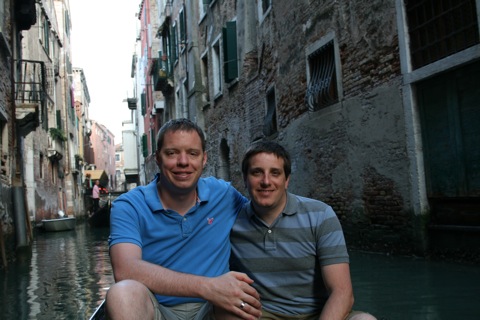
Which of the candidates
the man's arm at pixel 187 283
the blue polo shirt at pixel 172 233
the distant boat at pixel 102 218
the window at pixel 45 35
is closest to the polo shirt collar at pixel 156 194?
the blue polo shirt at pixel 172 233

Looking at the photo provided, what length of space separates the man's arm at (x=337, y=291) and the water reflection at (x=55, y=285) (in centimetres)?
275

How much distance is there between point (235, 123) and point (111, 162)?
6916 cm

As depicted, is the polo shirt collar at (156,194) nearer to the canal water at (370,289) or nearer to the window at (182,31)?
the canal water at (370,289)

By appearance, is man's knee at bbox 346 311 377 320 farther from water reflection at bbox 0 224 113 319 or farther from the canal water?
water reflection at bbox 0 224 113 319

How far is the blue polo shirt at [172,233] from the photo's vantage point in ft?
7.73

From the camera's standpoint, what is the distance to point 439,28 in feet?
21.8

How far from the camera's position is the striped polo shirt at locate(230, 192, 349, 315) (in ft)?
7.70

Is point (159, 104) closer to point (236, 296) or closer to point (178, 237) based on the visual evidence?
point (178, 237)

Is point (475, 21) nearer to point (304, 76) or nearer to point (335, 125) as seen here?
point (335, 125)

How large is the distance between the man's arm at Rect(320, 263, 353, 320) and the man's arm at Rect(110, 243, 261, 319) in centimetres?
30

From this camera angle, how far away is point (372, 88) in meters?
7.75

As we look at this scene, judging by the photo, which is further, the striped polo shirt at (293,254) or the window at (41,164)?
the window at (41,164)

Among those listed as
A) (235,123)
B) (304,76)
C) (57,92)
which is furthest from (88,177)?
(304,76)

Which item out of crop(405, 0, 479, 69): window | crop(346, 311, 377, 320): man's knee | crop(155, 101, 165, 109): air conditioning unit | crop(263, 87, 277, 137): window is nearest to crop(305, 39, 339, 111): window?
crop(405, 0, 479, 69): window
